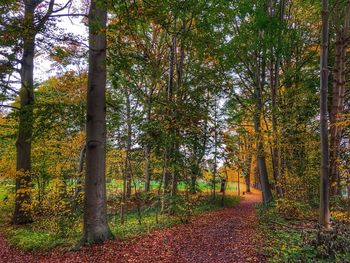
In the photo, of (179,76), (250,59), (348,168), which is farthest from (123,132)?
(250,59)

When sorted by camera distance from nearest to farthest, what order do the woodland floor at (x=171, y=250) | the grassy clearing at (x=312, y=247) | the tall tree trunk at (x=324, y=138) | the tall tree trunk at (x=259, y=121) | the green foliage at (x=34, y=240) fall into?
1. the grassy clearing at (x=312, y=247)
2. the woodland floor at (x=171, y=250)
3. the tall tree trunk at (x=324, y=138)
4. the green foliage at (x=34, y=240)
5. the tall tree trunk at (x=259, y=121)

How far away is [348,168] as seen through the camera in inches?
263

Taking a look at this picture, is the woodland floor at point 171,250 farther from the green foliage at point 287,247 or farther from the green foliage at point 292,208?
the green foliage at point 292,208

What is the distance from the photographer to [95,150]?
6.68 m

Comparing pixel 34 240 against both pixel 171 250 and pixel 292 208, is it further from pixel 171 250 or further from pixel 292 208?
pixel 292 208

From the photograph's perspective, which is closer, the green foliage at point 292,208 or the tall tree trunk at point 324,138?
the tall tree trunk at point 324,138

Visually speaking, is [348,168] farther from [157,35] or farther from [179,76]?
[157,35]

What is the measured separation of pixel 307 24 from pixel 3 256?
579 inches

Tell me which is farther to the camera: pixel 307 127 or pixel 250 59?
pixel 250 59

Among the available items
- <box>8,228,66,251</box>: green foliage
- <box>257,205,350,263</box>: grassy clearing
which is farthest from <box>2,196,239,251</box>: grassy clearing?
<box>257,205,350,263</box>: grassy clearing

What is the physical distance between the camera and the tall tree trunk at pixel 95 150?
6.63m

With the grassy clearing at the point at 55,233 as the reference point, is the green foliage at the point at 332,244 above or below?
above

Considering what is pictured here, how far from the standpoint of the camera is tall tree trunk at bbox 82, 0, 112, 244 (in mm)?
6633

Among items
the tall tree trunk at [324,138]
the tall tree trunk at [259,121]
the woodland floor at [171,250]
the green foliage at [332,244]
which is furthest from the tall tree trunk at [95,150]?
the tall tree trunk at [259,121]
